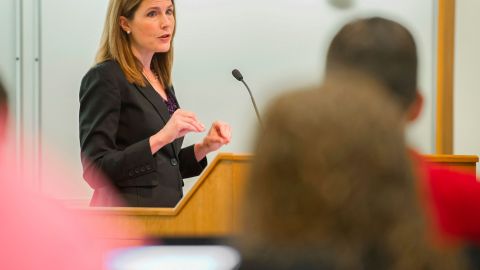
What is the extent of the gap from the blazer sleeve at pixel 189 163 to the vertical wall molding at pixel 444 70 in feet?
7.08

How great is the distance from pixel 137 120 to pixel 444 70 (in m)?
2.52

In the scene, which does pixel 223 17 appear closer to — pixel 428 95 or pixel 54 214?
pixel 428 95

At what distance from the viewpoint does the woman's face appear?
3082 millimetres

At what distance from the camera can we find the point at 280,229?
87 centimetres

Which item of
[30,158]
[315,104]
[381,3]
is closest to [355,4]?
[381,3]

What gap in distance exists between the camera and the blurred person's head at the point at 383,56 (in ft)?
5.09

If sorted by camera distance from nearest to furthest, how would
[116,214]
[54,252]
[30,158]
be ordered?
[54,252] → [116,214] → [30,158]

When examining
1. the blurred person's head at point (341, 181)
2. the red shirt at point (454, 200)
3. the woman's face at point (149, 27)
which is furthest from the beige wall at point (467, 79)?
the blurred person's head at point (341, 181)

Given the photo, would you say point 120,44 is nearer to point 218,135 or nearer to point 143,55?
point 143,55

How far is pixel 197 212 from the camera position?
2.50 m

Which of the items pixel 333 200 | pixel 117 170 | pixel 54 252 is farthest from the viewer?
pixel 117 170

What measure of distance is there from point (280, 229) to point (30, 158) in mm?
4016

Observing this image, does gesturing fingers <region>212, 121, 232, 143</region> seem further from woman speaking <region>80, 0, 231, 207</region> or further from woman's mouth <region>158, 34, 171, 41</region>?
woman's mouth <region>158, 34, 171, 41</region>

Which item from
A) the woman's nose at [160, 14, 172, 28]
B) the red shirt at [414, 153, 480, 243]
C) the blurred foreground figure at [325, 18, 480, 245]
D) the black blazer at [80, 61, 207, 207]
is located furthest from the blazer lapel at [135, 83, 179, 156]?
the red shirt at [414, 153, 480, 243]
